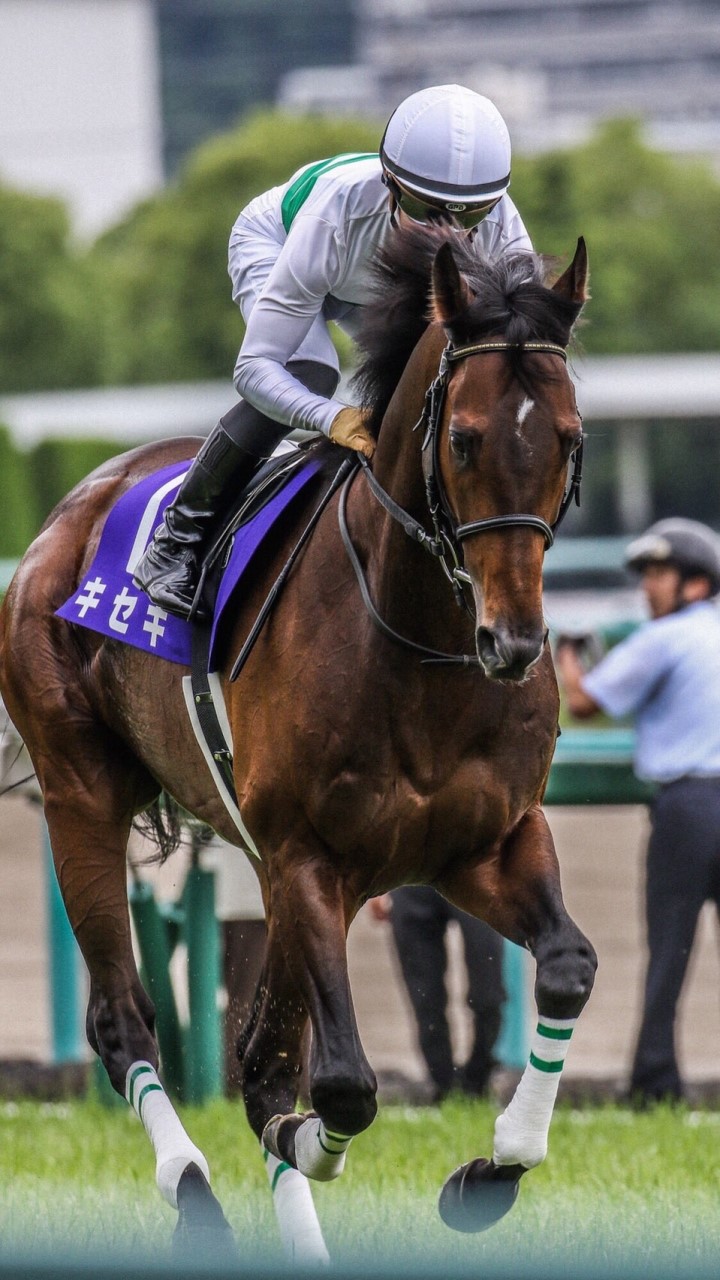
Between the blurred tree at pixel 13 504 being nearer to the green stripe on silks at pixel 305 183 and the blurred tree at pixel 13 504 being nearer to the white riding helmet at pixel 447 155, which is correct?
the green stripe on silks at pixel 305 183

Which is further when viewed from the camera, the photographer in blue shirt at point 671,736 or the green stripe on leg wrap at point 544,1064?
the photographer in blue shirt at point 671,736

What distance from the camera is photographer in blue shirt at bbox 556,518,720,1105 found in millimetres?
6348

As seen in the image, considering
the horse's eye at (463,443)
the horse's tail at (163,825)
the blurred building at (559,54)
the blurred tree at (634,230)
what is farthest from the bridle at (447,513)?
the blurred building at (559,54)

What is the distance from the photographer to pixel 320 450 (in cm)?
434

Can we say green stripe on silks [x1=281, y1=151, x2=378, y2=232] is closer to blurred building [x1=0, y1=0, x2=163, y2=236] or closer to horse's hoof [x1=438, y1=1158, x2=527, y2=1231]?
horse's hoof [x1=438, y1=1158, x2=527, y2=1231]

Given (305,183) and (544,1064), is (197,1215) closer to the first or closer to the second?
(544,1064)

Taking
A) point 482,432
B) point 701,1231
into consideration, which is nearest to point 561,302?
point 482,432

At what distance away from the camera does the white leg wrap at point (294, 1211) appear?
13.5ft

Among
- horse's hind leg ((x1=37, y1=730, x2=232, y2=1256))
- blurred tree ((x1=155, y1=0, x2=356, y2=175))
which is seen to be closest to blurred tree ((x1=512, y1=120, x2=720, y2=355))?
horse's hind leg ((x1=37, y1=730, x2=232, y2=1256))

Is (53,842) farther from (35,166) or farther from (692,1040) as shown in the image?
(35,166)

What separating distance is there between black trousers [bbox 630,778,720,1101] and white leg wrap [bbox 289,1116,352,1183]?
2409mm

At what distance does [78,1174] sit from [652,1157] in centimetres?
157

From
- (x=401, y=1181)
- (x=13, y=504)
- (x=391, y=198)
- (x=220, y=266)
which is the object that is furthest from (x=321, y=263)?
(x=220, y=266)

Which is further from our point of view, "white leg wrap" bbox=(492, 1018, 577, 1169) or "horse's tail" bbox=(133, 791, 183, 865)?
"horse's tail" bbox=(133, 791, 183, 865)
